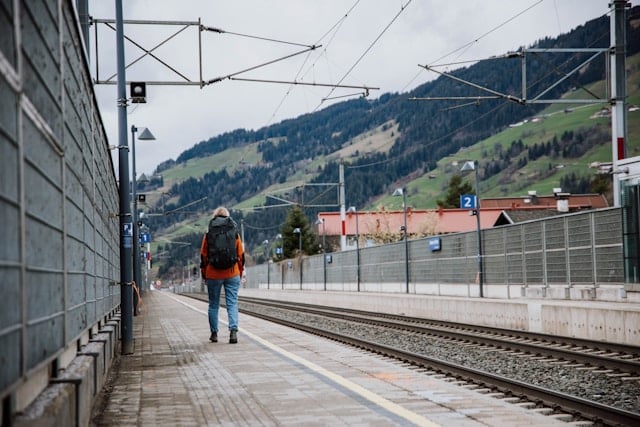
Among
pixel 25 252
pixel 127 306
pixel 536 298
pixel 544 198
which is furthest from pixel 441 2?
pixel 544 198

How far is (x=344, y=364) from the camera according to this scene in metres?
10.5

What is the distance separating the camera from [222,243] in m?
13.2

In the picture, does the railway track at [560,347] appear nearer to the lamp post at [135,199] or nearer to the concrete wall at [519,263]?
the concrete wall at [519,263]

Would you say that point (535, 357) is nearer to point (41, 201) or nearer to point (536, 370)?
→ point (536, 370)

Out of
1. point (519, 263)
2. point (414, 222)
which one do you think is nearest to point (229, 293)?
point (519, 263)

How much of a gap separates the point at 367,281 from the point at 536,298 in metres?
22.7

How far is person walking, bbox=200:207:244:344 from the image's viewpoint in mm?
13148

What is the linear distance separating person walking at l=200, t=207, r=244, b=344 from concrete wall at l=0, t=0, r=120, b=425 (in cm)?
590

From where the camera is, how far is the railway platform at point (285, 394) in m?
6.77

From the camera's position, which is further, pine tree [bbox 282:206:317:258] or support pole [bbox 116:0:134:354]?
pine tree [bbox 282:206:317:258]

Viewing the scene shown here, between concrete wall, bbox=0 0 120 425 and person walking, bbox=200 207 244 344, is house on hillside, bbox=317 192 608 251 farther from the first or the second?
concrete wall, bbox=0 0 120 425

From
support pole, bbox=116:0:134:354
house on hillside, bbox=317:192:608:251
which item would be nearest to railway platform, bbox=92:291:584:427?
support pole, bbox=116:0:134:354

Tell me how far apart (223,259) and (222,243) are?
24 cm

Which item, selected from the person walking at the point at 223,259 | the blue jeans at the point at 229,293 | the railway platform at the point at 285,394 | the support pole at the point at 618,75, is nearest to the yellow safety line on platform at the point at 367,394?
the railway platform at the point at 285,394
